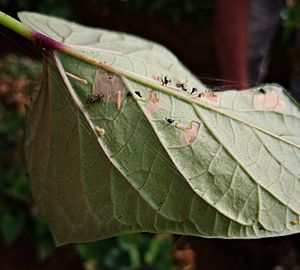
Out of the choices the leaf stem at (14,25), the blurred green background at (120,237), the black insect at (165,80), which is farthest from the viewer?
the blurred green background at (120,237)

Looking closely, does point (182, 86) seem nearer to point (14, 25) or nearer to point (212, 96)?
point (212, 96)

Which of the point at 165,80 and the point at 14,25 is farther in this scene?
the point at 165,80

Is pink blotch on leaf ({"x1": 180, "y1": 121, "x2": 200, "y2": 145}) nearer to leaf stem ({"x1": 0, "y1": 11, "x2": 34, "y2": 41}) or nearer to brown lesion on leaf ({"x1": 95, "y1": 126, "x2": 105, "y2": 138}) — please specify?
brown lesion on leaf ({"x1": 95, "y1": 126, "x2": 105, "y2": 138})

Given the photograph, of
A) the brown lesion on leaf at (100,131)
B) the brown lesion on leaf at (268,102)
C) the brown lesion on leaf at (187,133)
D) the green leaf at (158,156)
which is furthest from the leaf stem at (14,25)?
the brown lesion on leaf at (268,102)

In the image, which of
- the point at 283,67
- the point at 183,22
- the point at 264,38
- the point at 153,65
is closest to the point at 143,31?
the point at 183,22

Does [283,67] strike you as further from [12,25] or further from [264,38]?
[12,25]

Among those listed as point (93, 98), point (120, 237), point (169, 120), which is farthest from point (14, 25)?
point (120, 237)

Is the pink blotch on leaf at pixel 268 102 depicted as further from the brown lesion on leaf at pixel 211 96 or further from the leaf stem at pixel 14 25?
the leaf stem at pixel 14 25
